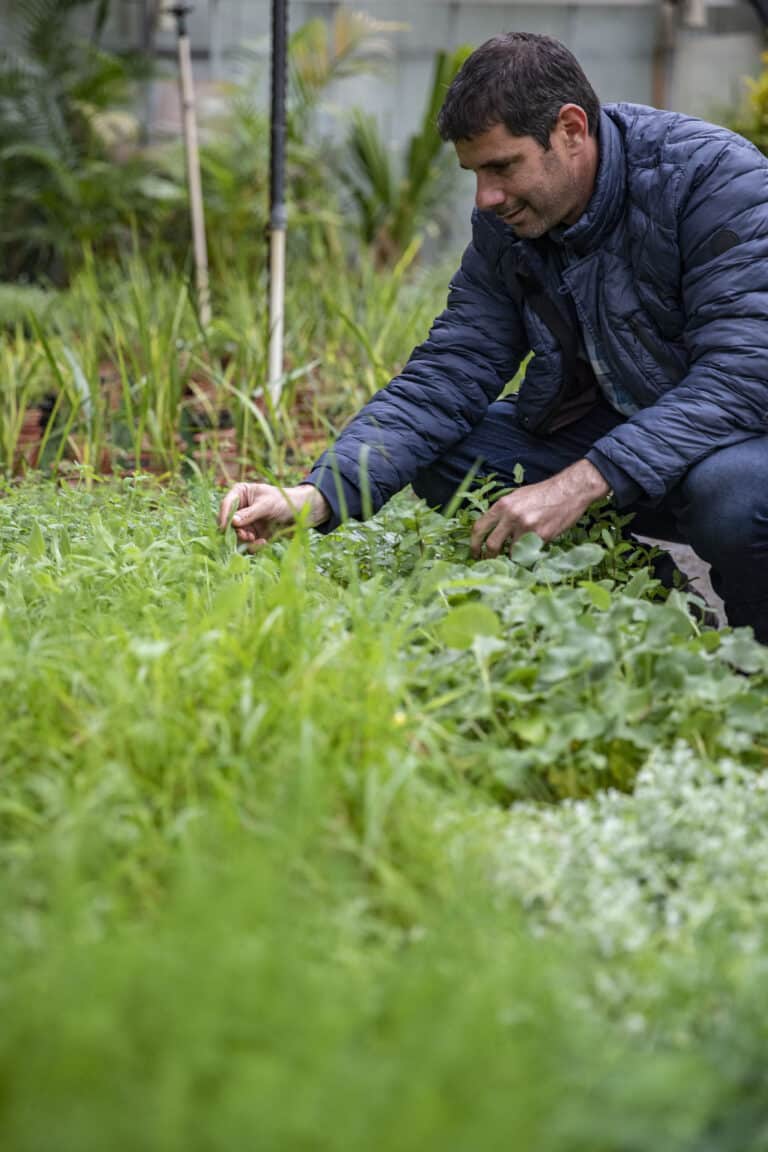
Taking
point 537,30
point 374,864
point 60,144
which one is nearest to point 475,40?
point 537,30

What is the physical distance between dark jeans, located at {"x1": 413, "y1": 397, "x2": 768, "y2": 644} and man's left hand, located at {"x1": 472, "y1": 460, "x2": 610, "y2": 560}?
154 mm

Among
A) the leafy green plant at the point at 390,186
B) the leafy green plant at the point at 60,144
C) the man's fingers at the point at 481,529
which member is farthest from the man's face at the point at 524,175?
the leafy green plant at the point at 60,144

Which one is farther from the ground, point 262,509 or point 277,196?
point 277,196

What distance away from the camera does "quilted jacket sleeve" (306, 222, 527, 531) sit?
2465mm

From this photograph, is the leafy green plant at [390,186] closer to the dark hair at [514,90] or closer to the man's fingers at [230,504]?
the dark hair at [514,90]

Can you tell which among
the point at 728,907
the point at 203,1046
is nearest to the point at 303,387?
the point at 728,907

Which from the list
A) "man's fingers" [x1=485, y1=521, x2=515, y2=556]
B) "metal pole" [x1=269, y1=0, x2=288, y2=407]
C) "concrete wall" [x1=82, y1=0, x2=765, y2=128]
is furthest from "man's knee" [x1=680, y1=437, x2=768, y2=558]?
"concrete wall" [x1=82, y1=0, x2=765, y2=128]

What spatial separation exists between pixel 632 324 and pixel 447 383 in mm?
416

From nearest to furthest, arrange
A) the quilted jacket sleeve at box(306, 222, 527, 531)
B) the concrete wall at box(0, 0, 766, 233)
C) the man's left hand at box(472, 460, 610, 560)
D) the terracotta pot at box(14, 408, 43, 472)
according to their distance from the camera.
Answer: the man's left hand at box(472, 460, 610, 560) → the quilted jacket sleeve at box(306, 222, 527, 531) → the terracotta pot at box(14, 408, 43, 472) → the concrete wall at box(0, 0, 766, 233)

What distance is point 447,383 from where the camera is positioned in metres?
2.59

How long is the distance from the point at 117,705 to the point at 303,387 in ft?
9.94

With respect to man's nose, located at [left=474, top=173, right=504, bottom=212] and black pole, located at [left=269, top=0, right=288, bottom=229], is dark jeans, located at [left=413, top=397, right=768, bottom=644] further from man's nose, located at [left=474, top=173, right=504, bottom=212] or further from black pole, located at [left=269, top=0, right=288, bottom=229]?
black pole, located at [left=269, top=0, right=288, bottom=229]

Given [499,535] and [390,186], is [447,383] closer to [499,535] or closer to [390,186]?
[499,535]

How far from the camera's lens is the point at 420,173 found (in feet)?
25.4
